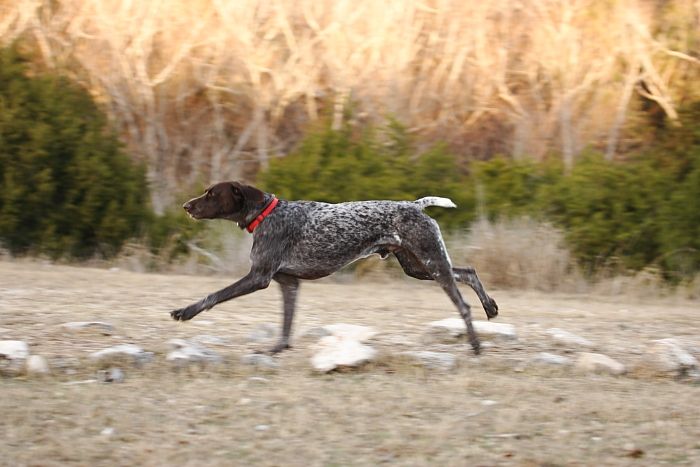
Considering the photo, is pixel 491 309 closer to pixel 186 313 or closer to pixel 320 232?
pixel 320 232

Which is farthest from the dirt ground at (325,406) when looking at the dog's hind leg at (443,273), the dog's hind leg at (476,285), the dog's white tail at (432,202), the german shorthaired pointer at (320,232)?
the dog's white tail at (432,202)

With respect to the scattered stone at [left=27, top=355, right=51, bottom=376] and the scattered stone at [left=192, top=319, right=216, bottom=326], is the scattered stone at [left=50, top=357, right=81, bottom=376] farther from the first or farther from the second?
the scattered stone at [left=192, top=319, right=216, bottom=326]

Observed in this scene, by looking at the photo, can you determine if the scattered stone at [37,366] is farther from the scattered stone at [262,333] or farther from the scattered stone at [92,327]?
the scattered stone at [262,333]

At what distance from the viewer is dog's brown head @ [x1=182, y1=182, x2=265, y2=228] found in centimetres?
812

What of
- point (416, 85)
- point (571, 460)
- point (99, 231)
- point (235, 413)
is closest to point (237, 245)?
point (99, 231)

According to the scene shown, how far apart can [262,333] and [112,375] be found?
6.89 ft

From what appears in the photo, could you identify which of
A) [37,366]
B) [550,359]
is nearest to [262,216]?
[37,366]

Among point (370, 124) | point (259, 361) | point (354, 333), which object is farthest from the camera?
point (370, 124)

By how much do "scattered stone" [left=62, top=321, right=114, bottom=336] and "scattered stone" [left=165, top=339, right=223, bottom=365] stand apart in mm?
959

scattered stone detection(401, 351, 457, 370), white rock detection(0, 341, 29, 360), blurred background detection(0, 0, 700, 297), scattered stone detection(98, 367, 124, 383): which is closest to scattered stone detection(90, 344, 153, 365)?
scattered stone detection(98, 367, 124, 383)

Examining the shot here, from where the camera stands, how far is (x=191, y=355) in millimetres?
Answer: 7574

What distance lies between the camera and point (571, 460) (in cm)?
565

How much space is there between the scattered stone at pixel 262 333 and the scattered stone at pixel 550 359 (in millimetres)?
2376

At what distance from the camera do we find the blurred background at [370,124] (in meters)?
16.3
